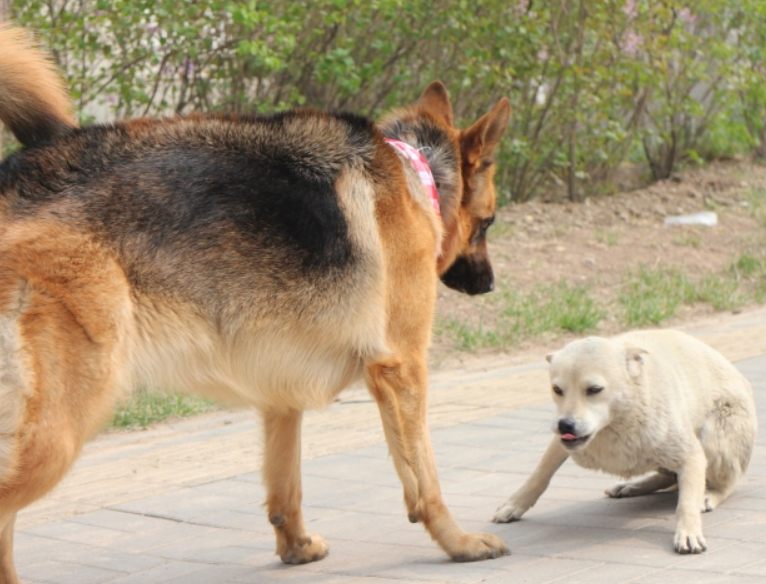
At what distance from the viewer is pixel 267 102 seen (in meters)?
10.3

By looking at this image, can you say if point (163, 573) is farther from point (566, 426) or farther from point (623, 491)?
point (623, 491)

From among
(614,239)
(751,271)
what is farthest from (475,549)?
(614,239)

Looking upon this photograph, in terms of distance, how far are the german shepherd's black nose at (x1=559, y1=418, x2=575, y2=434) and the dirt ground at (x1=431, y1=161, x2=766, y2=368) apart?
378 centimetres

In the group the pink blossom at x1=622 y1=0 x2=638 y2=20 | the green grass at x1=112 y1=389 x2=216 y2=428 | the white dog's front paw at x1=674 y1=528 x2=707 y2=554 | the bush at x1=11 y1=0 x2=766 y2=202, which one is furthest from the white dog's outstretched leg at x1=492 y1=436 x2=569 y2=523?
the pink blossom at x1=622 y1=0 x2=638 y2=20

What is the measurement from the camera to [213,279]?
377cm

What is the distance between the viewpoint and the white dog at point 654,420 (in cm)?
420

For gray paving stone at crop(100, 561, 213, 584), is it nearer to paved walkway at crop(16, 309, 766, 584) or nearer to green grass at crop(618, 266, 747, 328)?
paved walkway at crop(16, 309, 766, 584)

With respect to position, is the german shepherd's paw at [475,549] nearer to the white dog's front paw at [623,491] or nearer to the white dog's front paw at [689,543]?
the white dog's front paw at [689,543]

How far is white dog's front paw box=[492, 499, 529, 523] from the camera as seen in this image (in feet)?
15.1

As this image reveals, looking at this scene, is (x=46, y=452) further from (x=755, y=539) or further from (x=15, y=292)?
(x=755, y=539)

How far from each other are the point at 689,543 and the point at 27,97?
280cm

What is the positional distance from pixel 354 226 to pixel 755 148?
12.0m

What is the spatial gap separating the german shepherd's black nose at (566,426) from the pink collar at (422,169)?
37.4 inches

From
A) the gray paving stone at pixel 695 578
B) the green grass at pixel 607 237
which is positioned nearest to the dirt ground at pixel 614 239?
the green grass at pixel 607 237
